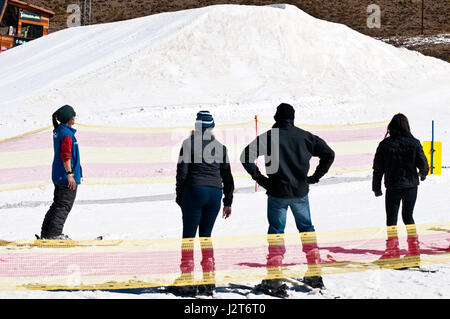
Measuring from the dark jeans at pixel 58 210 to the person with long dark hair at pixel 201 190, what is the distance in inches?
75.7

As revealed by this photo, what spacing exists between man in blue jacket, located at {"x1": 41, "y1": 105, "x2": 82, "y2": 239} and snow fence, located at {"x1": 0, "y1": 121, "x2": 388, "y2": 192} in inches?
227

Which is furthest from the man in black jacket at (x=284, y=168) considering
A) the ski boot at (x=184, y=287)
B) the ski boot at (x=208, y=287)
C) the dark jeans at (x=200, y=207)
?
the ski boot at (x=184, y=287)

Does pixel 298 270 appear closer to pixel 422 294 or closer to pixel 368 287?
pixel 368 287

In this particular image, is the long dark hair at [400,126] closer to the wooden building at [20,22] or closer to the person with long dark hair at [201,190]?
the person with long dark hair at [201,190]

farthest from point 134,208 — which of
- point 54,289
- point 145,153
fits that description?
point 54,289

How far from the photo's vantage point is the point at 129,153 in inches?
599

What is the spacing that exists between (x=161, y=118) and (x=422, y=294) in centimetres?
Result: 1860

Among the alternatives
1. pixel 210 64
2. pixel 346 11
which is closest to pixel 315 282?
pixel 210 64

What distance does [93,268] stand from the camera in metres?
5.94

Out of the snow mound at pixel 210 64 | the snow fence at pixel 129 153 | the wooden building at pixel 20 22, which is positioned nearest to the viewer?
the snow fence at pixel 129 153

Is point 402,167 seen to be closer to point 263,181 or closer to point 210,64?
point 263,181

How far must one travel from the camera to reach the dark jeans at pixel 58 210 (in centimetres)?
666

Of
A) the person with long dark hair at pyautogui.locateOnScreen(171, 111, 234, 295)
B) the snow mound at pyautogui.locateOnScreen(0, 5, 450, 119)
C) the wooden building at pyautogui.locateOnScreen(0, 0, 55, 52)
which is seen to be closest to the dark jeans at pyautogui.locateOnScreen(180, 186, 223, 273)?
the person with long dark hair at pyautogui.locateOnScreen(171, 111, 234, 295)

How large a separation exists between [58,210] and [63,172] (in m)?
0.43
